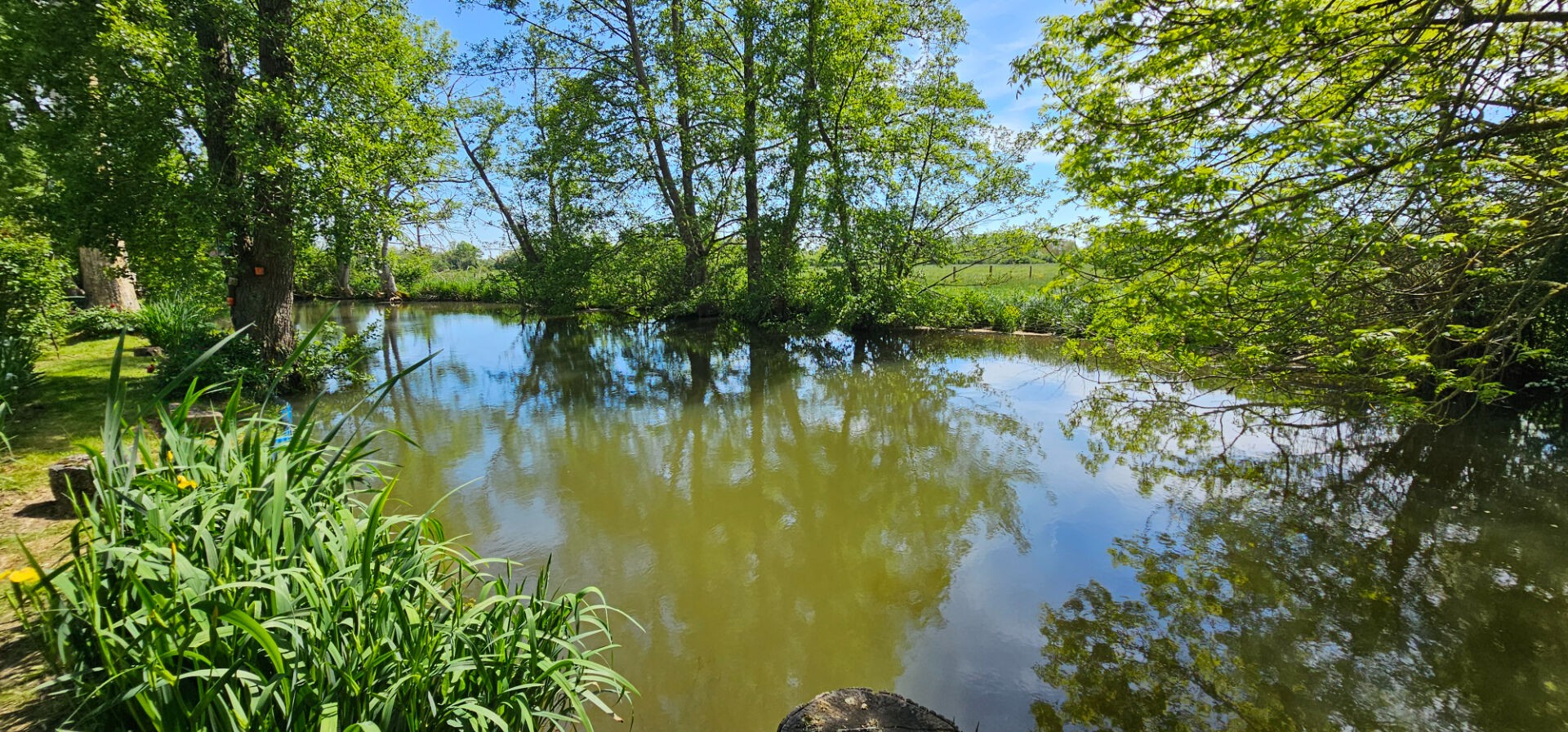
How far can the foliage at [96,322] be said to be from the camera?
31.7ft

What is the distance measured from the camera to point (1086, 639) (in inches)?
126

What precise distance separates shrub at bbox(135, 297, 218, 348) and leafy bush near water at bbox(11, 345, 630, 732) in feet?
24.3

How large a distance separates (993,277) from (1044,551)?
13191mm

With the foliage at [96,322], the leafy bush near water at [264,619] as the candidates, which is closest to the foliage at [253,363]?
the foliage at [96,322]

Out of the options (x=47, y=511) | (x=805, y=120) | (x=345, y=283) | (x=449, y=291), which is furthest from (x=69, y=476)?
(x=449, y=291)

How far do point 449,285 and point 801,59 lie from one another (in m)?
23.6

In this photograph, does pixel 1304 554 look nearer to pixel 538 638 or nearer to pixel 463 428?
pixel 538 638

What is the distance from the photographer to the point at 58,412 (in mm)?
5715

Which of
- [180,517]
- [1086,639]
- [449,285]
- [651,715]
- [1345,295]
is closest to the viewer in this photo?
[180,517]

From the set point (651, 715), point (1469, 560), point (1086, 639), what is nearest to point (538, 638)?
point (651, 715)

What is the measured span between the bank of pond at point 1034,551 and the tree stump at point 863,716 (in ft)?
2.19

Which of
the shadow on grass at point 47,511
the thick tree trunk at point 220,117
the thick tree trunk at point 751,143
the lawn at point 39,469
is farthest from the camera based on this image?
the thick tree trunk at point 751,143

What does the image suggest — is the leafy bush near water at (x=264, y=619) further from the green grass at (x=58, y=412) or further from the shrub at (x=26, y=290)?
the shrub at (x=26, y=290)

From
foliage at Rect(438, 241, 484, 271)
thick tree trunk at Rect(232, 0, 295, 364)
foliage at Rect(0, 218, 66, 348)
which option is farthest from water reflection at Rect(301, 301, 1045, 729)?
foliage at Rect(438, 241, 484, 271)
